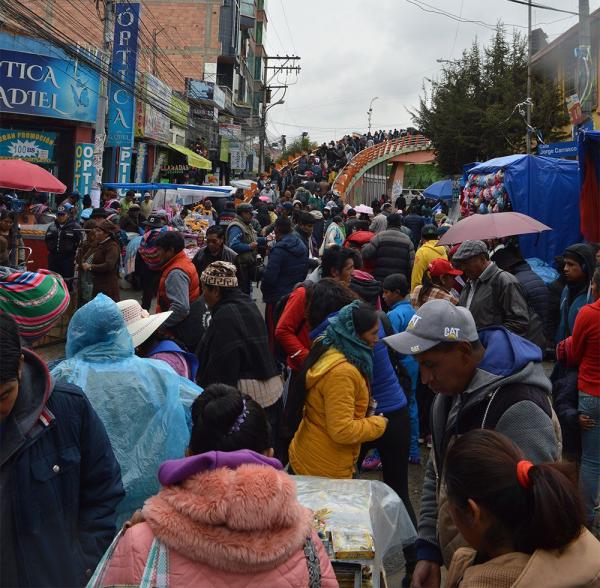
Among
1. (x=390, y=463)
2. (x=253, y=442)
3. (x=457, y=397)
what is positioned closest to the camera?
(x=253, y=442)

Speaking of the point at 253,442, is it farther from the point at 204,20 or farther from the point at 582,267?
the point at 204,20

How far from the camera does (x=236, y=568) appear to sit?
5.85 ft

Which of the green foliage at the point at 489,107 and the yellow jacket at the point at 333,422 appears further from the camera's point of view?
the green foliage at the point at 489,107

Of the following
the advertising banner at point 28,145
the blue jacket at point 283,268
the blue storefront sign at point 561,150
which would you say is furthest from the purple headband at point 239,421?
the advertising banner at point 28,145

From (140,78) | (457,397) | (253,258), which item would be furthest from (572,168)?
(140,78)

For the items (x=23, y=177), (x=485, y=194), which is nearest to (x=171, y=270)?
(x=23, y=177)

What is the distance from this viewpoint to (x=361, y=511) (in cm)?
292

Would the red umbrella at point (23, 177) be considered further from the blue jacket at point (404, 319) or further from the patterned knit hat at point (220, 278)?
the patterned knit hat at point (220, 278)

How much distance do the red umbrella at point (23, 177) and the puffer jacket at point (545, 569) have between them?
992cm

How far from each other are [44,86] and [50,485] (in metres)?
21.9

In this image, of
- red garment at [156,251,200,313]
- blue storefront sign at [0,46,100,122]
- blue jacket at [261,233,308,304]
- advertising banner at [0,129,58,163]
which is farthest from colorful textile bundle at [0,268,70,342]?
advertising banner at [0,129,58,163]

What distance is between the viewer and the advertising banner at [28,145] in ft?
72.7

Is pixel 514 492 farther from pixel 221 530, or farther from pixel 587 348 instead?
pixel 587 348

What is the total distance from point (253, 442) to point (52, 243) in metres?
10.9
